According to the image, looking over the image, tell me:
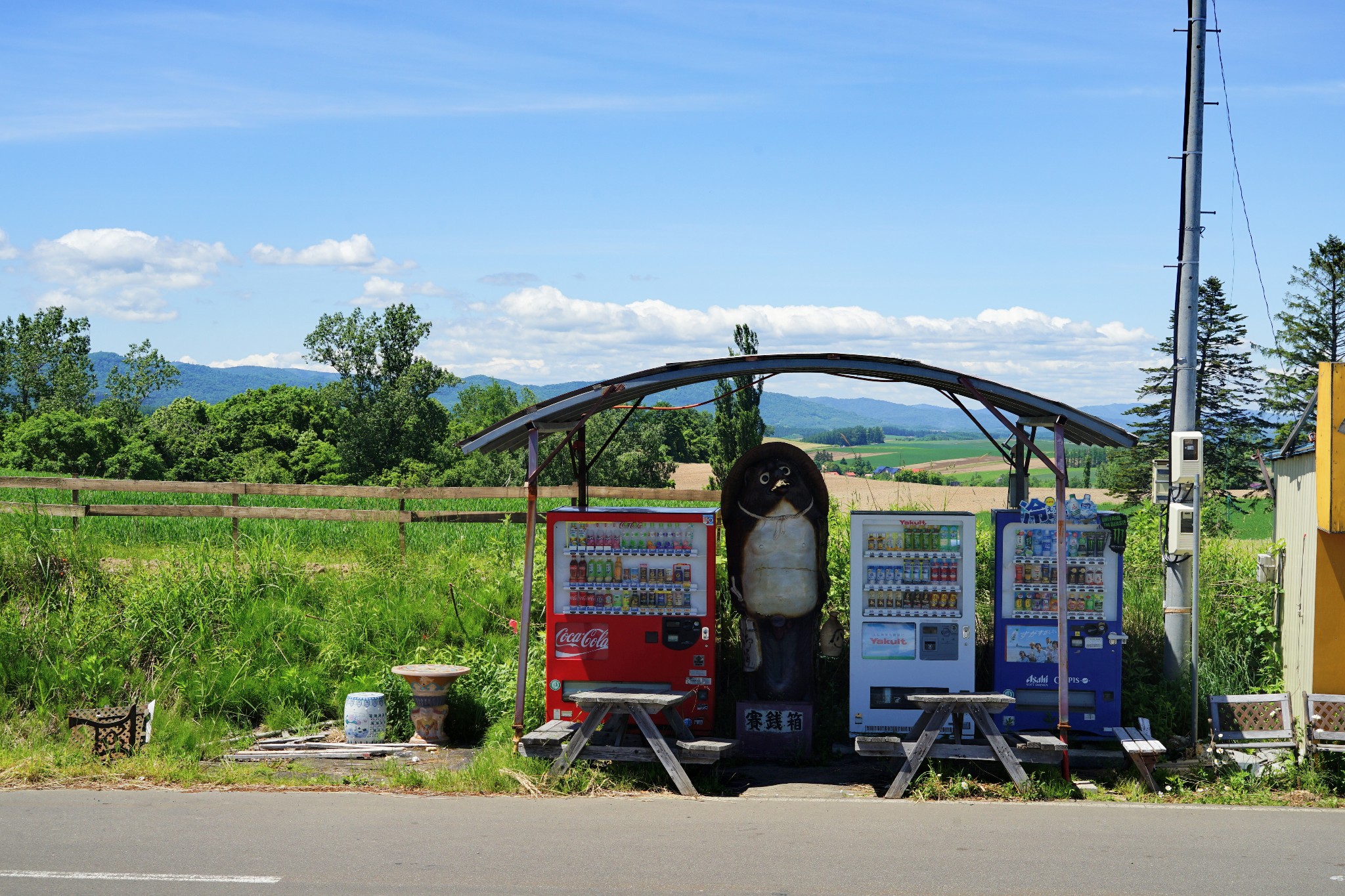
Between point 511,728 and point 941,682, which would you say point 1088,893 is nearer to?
point 941,682

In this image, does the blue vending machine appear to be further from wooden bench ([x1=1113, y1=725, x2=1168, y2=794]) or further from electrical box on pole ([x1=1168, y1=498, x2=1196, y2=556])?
wooden bench ([x1=1113, y1=725, x2=1168, y2=794])

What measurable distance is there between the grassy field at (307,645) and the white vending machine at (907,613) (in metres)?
0.78

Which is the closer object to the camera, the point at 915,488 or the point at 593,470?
the point at 915,488

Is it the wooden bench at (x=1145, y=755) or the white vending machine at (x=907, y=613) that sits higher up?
the white vending machine at (x=907, y=613)

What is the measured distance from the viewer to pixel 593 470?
50062 millimetres

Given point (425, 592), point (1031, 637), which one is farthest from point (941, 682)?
point (425, 592)

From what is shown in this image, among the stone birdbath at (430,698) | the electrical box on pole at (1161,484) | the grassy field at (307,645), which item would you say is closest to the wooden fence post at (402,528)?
the grassy field at (307,645)

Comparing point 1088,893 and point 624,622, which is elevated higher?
point 624,622

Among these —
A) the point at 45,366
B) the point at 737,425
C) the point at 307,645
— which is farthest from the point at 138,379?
the point at 307,645

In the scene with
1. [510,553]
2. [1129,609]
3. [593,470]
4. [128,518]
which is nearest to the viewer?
[1129,609]

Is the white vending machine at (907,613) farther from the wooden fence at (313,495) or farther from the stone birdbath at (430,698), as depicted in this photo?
the wooden fence at (313,495)

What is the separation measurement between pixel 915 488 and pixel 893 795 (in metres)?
16.1

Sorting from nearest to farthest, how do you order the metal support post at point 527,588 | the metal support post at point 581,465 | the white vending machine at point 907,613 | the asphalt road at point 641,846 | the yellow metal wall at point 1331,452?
the asphalt road at point 641,846 < the yellow metal wall at point 1331,452 < the metal support post at point 527,588 < the white vending machine at point 907,613 < the metal support post at point 581,465

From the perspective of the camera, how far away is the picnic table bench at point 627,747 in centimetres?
864
